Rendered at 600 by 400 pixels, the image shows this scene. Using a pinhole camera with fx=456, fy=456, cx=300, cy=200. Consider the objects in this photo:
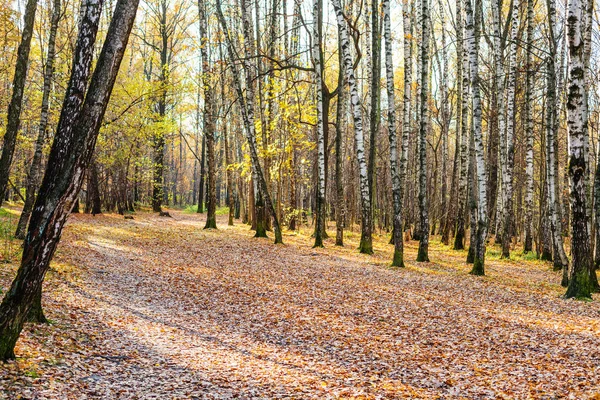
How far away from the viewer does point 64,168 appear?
4.72 meters

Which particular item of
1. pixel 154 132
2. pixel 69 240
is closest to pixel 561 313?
pixel 69 240

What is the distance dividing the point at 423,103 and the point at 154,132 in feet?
49.4

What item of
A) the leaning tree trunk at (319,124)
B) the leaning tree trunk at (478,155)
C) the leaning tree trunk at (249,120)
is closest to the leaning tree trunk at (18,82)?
the leaning tree trunk at (249,120)

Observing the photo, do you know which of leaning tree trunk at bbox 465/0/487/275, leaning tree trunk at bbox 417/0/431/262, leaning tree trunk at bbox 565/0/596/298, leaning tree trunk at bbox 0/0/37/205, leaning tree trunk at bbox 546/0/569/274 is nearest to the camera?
leaning tree trunk at bbox 565/0/596/298

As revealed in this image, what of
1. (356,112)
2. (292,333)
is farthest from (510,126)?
(292,333)

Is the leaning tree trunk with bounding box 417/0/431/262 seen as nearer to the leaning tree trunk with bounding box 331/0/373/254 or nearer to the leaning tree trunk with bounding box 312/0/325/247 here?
the leaning tree trunk with bounding box 331/0/373/254

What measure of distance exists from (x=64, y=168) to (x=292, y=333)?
4491 mm

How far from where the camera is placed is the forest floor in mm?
5270

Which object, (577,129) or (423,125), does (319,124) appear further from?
(577,129)

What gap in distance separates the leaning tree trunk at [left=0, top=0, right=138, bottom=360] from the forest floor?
25.4 inches

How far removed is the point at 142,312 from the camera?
26.4 ft

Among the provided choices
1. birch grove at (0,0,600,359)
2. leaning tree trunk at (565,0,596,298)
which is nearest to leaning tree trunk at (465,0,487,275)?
birch grove at (0,0,600,359)

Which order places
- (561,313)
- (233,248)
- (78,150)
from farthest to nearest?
(233,248), (561,313), (78,150)

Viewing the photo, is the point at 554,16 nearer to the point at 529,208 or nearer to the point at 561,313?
the point at 529,208
